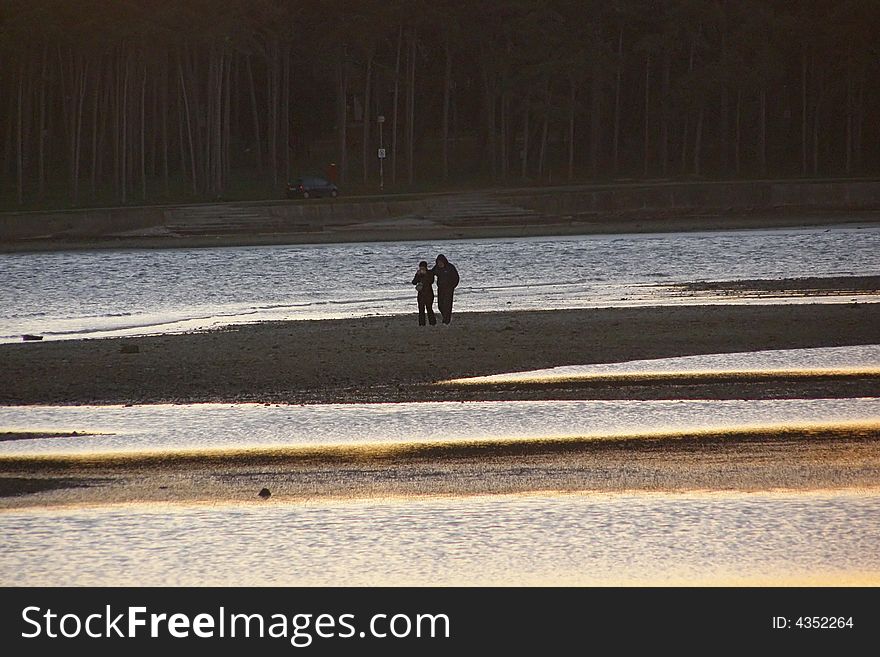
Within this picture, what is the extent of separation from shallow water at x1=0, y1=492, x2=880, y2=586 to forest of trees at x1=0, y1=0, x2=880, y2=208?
227ft

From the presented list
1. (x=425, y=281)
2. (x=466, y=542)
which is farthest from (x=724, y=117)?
(x=466, y=542)

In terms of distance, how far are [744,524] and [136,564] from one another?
4.60 metres

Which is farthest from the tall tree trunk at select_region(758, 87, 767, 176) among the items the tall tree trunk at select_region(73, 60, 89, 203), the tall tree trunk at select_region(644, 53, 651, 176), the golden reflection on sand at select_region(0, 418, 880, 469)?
the golden reflection on sand at select_region(0, 418, 880, 469)

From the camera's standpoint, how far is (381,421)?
15.9m

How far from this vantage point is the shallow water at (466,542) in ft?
33.1

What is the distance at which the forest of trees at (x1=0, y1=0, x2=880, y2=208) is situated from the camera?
8431 cm

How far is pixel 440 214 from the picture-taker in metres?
69.1

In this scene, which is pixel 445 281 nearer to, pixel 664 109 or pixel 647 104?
pixel 664 109

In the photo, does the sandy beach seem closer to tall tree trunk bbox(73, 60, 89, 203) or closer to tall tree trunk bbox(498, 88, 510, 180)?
tall tree trunk bbox(73, 60, 89, 203)

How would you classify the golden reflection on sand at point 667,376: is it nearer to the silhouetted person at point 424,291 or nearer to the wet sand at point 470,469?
the wet sand at point 470,469

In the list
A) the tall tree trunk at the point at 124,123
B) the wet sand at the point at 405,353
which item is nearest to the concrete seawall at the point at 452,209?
the tall tree trunk at the point at 124,123

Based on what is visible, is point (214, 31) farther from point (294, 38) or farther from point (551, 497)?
point (551, 497)

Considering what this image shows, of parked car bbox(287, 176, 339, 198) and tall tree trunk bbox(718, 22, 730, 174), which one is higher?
tall tree trunk bbox(718, 22, 730, 174)

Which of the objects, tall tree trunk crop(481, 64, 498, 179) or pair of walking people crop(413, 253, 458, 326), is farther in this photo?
tall tree trunk crop(481, 64, 498, 179)
